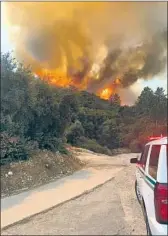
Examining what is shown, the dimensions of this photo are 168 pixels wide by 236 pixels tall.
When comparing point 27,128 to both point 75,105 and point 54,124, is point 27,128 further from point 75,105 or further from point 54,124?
point 75,105

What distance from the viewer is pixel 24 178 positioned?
32.2ft

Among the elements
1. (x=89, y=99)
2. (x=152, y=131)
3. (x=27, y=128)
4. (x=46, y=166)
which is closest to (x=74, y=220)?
(x=46, y=166)

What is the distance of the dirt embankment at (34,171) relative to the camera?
9.10 metres

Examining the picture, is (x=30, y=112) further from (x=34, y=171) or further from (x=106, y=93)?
(x=106, y=93)

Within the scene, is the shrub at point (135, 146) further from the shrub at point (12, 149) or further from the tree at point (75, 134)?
the shrub at point (12, 149)

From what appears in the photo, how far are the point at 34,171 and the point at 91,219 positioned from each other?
4.78 m

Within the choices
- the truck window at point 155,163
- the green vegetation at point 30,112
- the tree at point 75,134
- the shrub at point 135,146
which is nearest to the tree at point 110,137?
the shrub at point 135,146

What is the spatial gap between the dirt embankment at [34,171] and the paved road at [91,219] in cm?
194

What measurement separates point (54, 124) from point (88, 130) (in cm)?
2113

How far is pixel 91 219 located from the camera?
20.7 ft

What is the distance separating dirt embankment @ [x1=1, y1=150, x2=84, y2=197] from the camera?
9098mm

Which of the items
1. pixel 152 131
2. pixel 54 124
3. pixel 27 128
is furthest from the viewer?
pixel 152 131

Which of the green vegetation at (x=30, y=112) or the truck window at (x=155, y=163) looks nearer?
the truck window at (x=155, y=163)

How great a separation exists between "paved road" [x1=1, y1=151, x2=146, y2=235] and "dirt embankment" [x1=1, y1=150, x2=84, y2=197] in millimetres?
1939
